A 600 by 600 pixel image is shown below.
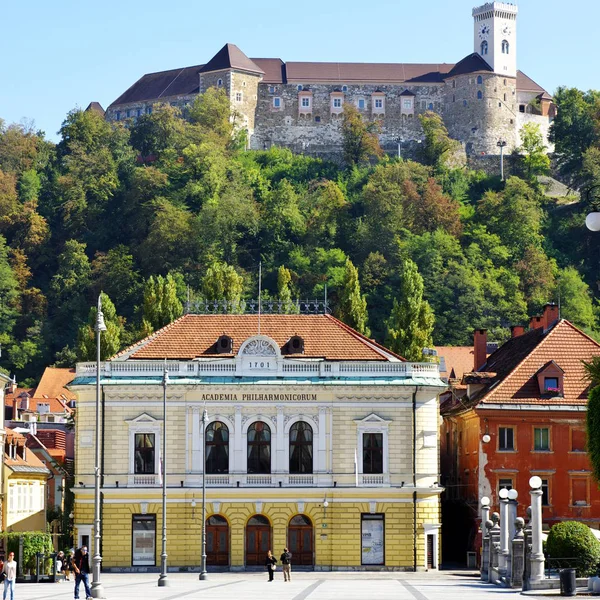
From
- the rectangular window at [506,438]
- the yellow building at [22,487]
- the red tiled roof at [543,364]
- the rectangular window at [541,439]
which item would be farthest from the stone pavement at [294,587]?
the yellow building at [22,487]

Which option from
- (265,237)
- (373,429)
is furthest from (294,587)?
(265,237)

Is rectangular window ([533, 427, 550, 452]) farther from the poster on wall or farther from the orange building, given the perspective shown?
the poster on wall

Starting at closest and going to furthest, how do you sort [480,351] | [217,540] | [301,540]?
[217,540] < [301,540] < [480,351]

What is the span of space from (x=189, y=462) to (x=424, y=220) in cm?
10771

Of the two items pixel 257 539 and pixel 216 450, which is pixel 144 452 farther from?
pixel 257 539

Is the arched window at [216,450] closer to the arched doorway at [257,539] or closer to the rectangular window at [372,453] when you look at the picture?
the arched doorway at [257,539]

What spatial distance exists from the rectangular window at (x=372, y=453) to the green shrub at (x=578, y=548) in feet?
64.0

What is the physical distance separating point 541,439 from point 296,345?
1218 centimetres

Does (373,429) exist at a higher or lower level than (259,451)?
higher

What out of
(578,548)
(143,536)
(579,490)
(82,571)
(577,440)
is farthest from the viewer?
(577,440)

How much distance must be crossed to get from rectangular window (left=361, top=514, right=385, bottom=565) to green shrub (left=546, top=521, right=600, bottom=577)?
18.6 meters

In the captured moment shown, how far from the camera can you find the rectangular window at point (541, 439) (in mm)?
81750

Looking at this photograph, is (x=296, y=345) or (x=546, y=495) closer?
(x=546, y=495)

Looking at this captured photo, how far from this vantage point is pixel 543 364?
83500mm
